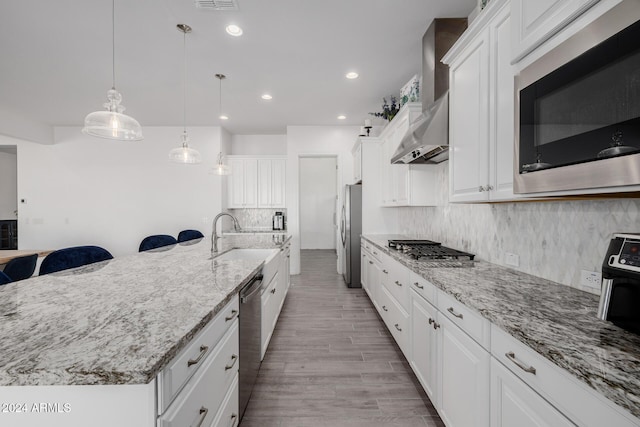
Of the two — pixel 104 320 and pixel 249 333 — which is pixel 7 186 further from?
pixel 104 320

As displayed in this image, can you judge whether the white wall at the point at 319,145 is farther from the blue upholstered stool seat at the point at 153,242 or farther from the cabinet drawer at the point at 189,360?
the cabinet drawer at the point at 189,360

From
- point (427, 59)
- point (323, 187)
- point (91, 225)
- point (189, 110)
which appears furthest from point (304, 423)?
point (323, 187)

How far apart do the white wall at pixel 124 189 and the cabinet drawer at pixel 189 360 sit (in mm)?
4488

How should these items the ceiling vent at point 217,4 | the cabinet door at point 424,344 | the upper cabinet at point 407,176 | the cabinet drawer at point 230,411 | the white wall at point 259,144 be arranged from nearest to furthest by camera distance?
1. the cabinet drawer at point 230,411
2. the cabinet door at point 424,344
3. the ceiling vent at point 217,4
4. the upper cabinet at point 407,176
5. the white wall at point 259,144

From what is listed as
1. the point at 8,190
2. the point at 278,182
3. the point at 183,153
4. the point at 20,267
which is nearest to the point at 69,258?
the point at 20,267

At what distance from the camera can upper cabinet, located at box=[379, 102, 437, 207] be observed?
289cm

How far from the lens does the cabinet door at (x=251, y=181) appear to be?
18.8 feet

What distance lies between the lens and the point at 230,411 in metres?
1.40

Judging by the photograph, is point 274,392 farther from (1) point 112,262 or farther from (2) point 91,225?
(2) point 91,225

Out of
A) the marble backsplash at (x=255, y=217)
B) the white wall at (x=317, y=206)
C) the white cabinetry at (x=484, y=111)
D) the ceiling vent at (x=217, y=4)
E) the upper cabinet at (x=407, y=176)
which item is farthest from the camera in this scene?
the white wall at (x=317, y=206)

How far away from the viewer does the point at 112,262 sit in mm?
2006

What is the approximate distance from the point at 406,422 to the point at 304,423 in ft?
2.03

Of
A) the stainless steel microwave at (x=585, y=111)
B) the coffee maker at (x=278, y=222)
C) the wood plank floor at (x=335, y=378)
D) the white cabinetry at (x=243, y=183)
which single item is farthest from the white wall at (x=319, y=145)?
the stainless steel microwave at (x=585, y=111)

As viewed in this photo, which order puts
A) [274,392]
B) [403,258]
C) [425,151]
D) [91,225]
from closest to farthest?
[274,392], [403,258], [425,151], [91,225]
